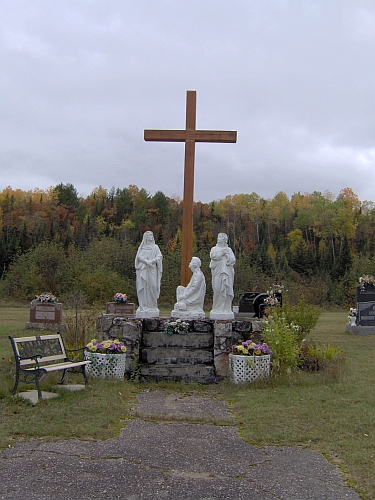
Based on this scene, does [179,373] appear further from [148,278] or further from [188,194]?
[188,194]

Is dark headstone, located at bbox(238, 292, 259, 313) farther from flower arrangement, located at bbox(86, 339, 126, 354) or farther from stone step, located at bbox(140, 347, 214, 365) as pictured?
flower arrangement, located at bbox(86, 339, 126, 354)

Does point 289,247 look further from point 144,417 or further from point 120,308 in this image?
point 144,417

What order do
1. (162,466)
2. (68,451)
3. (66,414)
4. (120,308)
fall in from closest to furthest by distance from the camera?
(162,466) → (68,451) → (66,414) → (120,308)

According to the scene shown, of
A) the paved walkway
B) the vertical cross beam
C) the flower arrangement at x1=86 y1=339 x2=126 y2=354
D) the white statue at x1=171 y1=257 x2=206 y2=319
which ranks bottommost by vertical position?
the paved walkway

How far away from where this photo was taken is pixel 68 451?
4945 mm

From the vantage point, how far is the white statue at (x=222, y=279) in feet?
30.9

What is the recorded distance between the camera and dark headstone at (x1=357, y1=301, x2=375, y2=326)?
18.2 m

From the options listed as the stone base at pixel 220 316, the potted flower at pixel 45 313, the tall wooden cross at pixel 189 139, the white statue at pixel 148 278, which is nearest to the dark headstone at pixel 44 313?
the potted flower at pixel 45 313

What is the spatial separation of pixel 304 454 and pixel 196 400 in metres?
2.79

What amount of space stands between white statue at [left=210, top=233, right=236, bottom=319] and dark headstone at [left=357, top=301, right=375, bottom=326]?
399 inches

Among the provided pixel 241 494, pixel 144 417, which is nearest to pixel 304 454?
pixel 241 494

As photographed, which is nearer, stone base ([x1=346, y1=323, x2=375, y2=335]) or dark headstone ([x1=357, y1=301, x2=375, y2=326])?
stone base ([x1=346, y1=323, x2=375, y2=335])

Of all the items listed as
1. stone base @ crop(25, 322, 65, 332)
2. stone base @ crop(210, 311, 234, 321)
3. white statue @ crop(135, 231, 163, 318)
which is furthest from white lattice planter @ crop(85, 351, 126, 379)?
stone base @ crop(25, 322, 65, 332)

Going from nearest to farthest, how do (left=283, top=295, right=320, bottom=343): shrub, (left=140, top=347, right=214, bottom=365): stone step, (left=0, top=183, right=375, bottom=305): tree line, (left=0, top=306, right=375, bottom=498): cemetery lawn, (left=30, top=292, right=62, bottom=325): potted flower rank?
1. (left=0, top=306, right=375, bottom=498): cemetery lawn
2. (left=140, top=347, right=214, bottom=365): stone step
3. (left=283, top=295, right=320, bottom=343): shrub
4. (left=30, top=292, right=62, bottom=325): potted flower
5. (left=0, top=183, right=375, bottom=305): tree line
